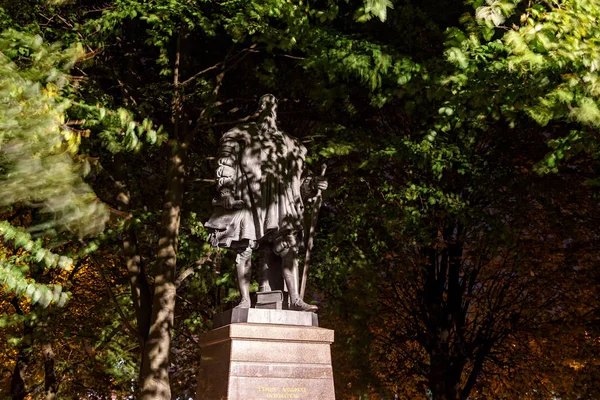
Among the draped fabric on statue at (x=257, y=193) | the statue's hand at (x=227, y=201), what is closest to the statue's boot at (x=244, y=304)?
the draped fabric on statue at (x=257, y=193)

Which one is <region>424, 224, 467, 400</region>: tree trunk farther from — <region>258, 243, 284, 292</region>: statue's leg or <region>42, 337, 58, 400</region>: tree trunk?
<region>42, 337, 58, 400</region>: tree trunk

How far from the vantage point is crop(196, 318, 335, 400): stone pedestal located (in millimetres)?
6789

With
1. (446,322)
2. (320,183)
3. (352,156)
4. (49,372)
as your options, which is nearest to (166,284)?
(320,183)

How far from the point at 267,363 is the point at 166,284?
15.2 ft

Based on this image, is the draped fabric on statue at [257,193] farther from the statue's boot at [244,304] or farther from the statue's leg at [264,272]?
the statue's boot at [244,304]

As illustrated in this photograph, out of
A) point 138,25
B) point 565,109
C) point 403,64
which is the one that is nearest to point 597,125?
point 565,109

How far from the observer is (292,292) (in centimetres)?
788

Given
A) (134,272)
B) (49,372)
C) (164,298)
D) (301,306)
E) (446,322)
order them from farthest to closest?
(49,372) < (446,322) < (134,272) < (164,298) < (301,306)

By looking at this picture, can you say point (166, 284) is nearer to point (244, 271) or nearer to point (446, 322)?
point (244, 271)

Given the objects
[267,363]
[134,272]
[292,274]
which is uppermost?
[134,272]

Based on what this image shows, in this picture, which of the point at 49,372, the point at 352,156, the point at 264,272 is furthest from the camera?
the point at 49,372

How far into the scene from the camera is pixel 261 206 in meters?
8.08

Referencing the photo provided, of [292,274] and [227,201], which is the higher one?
[227,201]

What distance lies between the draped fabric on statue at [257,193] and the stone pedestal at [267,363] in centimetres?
131
